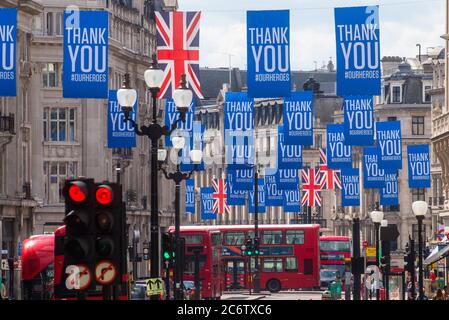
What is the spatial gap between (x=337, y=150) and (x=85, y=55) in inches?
995

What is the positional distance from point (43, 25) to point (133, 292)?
4510 cm

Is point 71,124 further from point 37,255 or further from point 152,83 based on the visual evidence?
point 152,83

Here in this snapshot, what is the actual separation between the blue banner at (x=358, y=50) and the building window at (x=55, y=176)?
45852mm

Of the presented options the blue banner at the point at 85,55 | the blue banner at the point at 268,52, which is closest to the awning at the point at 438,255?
the blue banner at the point at 268,52

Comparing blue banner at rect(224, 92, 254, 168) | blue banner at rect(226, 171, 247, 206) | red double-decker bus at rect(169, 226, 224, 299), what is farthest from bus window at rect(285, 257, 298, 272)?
blue banner at rect(224, 92, 254, 168)

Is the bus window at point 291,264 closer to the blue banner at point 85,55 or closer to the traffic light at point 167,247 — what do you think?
the blue banner at point 85,55

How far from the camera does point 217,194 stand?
401 feet

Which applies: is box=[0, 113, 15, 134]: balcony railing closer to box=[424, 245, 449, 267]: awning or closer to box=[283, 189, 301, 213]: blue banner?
box=[424, 245, 449, 267]: awning

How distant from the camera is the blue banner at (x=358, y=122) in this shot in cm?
5703

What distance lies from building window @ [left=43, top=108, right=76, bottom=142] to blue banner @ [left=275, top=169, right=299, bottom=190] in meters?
13.5

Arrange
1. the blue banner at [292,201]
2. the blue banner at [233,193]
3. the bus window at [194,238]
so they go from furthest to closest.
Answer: the blue banner at [292,201] < the blue banner at [233,193] < the bus window at [194,238]

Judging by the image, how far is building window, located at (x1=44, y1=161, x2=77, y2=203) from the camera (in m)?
93.1

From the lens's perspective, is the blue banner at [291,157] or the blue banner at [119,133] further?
the blue banner at [291,157]
